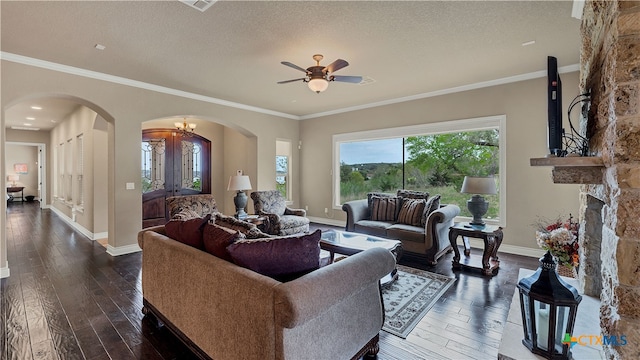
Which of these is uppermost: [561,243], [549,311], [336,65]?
[336,65]

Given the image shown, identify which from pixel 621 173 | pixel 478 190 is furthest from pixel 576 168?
pixel 478 190

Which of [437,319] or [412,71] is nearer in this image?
[437,319]

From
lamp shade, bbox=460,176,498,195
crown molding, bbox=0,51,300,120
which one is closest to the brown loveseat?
lamp shade, bbox=460,176,498,195

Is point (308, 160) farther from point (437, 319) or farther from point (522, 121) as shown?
point (437, 319)

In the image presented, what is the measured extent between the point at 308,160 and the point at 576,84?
5341 millimetres

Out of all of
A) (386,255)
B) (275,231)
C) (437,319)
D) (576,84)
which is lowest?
(437,319)

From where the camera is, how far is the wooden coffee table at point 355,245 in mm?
3266

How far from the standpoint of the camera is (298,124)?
25.1 ft

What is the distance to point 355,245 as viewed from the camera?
3.42m

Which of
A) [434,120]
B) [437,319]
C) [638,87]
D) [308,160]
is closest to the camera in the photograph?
[638,87]

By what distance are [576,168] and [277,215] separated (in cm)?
399

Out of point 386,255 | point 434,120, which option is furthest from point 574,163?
point 434,120

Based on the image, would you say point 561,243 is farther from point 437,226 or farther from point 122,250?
point 122,250

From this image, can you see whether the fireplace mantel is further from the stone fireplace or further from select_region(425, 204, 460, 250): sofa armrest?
select_region(425, 204, 460, 250): sofa armrest
